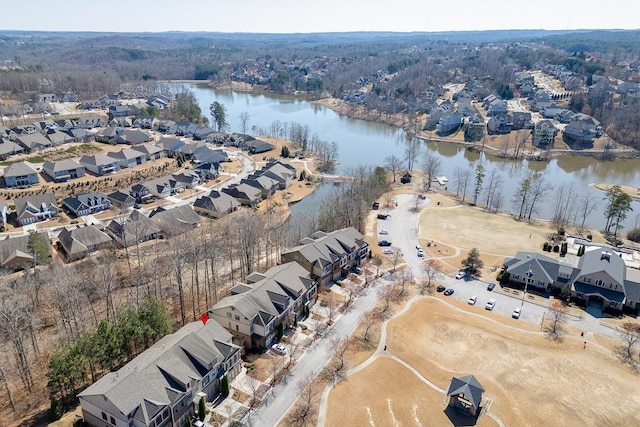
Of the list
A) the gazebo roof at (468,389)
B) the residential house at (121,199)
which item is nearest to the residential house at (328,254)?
the gazebo roof at (468,389)

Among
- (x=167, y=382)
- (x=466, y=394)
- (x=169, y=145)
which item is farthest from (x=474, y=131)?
(x=167, y=382)

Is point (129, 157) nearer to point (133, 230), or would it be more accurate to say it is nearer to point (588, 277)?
point (133, 230)

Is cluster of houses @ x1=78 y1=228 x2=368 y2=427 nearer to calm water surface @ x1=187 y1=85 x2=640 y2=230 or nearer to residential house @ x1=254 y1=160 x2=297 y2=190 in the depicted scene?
calm water surface @ x1=187 y1=85 x2=640 y2=230

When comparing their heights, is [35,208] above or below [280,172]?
below

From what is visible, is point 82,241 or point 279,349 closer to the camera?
point 279,349

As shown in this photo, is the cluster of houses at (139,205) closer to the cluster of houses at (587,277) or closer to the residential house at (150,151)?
the residential house at (150,151)

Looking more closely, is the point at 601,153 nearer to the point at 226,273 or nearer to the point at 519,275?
the point at 519,275

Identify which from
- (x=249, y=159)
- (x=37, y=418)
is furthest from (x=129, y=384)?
(x=249, y=159)

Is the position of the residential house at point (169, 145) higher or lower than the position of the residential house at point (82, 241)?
higher
